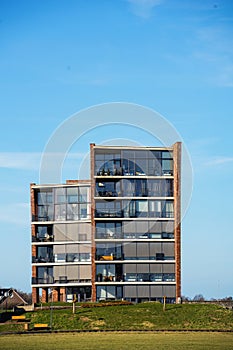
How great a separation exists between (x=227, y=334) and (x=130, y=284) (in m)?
26.0

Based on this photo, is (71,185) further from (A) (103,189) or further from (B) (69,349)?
(B) (69,349)

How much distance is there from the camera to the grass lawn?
3647cm

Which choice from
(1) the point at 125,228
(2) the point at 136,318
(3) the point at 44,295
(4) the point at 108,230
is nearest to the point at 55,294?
(3) the point at 44,295

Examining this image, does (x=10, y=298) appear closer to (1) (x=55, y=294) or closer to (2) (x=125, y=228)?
(1) (x=55, y=294)

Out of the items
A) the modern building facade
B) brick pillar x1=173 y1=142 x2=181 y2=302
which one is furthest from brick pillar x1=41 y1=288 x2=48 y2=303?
brick pillar x1=173 y1=142 x2=181 y2=302

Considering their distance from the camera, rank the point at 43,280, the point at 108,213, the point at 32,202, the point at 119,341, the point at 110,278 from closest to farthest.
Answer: the point at 119,341 → the point at 110,278 → the point at 108,213 → the point at 43,280 → the point at 32,202

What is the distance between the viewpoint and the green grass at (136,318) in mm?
46469

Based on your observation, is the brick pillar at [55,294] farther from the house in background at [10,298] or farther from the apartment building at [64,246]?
the house in background at [10,298]

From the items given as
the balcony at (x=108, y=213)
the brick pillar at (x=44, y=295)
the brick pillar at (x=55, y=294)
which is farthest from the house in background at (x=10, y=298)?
the balcony at (x=108, y=213)

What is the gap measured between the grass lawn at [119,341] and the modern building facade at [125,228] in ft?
84.0

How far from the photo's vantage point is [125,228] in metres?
69.8

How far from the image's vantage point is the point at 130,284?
226ft

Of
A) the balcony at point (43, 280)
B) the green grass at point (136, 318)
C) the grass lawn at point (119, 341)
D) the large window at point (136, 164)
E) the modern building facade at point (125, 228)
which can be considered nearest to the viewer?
the grass lawn at point (119, 341)

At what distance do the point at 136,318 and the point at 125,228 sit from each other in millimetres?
21474
